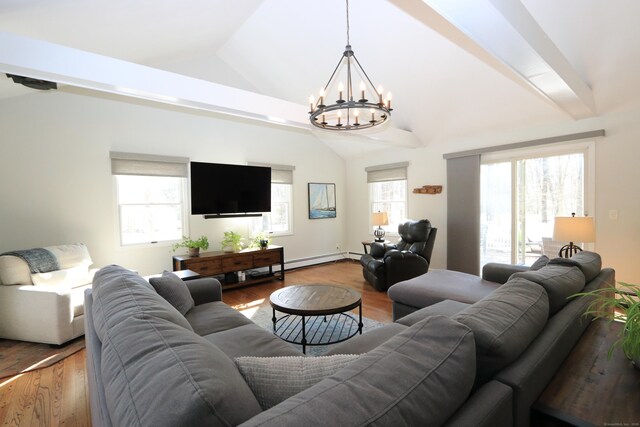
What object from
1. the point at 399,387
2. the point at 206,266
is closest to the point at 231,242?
the point at 206,266

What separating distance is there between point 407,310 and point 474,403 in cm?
210

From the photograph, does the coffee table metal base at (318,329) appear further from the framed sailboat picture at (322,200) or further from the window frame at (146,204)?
the framed sailboat picture at (322,200)

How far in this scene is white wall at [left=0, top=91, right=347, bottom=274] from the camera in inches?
139

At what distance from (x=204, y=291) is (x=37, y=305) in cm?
157

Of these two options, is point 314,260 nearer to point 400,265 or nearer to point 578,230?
point 400,265

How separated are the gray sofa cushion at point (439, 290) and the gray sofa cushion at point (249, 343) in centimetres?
136

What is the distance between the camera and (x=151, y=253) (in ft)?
14.7

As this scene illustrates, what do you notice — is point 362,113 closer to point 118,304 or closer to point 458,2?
point 458,2

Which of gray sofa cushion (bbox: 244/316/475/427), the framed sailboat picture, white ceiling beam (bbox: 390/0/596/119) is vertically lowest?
gray sofa cushion (bbox: 244/316/475/427)

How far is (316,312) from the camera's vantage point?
2455 millimetres

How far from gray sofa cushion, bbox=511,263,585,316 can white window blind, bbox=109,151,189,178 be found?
449 cm

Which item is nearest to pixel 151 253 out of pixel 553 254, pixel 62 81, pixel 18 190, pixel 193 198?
pixel 193 198

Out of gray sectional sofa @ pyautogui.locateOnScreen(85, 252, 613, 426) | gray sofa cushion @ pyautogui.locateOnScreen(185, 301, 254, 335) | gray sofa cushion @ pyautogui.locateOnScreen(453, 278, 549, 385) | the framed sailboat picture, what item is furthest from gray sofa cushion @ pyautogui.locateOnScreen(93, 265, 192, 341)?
the framed sailboat picture

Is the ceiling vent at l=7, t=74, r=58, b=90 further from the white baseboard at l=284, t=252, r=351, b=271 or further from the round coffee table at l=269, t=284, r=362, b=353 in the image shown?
the white baseboard at l=284, t=252, r=351, b=271
